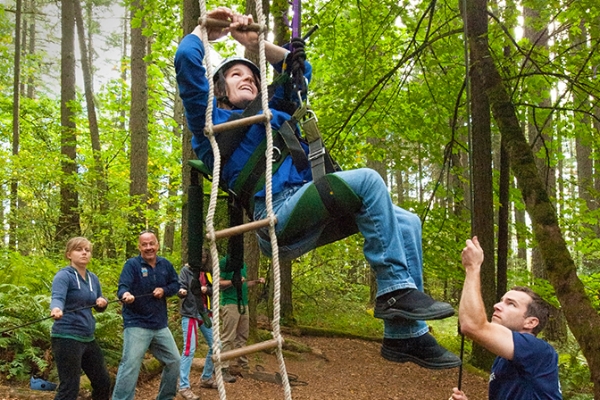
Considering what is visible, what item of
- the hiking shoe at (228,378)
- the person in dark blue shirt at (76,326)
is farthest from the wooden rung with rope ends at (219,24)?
the hiking shoe at (228,378)

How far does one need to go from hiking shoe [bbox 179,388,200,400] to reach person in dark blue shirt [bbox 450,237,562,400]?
3.10m

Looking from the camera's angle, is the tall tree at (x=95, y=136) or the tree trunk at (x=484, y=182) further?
the tall tree at (x=95, y=136)

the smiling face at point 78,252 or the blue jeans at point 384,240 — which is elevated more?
the blue jeans at point 384,240

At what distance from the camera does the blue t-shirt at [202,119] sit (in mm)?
2248

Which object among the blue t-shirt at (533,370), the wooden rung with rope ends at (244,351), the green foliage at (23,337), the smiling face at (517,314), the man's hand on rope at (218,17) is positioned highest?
the man's hand on rope at (218,17)

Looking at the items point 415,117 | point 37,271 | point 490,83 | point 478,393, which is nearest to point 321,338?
point 478,393

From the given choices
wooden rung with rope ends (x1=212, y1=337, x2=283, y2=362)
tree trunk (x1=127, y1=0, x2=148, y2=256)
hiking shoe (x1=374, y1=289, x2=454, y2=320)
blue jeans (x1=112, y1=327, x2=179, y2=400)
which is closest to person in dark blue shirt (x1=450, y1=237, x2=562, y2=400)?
hiking shoe (x1=374, y1=289, x2=454, y2=320)

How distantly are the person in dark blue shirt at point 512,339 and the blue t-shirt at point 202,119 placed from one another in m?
0.93

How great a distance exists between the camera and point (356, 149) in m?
7.85

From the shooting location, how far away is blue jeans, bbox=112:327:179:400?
4109 mm

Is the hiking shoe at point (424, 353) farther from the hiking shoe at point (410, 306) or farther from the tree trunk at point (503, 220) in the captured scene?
the tree trunk at point (503, 220)

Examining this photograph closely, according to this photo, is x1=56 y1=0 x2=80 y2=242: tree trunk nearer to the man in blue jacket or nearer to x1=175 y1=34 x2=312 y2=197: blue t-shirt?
the man in blue jacket

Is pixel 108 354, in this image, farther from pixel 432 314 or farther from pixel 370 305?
pixel 370 305

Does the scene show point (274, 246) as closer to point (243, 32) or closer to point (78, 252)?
point (243, 32)
